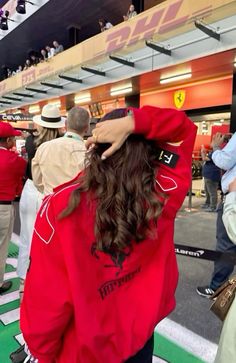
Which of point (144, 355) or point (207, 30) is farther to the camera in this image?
point (207, 30)

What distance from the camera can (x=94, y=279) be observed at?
760mm

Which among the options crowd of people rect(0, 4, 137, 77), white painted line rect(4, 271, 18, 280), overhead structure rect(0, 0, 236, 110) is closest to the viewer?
white painted line rect(4, 271, 18, 280)

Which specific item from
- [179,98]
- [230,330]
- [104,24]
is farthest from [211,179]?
[104,24]

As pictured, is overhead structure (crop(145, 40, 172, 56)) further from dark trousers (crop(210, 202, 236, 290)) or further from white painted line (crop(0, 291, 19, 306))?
white painted line (crop(0, 291, 19, 306))

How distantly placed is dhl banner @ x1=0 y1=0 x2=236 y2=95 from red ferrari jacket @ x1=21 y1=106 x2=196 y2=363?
4.71 metres

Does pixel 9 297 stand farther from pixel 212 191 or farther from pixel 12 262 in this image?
pixel 212 191

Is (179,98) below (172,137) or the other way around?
the other way around

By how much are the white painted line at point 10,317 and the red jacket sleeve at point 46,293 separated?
5.07ft

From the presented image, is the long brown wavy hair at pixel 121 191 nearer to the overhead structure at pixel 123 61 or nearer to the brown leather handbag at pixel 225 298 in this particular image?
the brown leather handbag at pixel 225 298

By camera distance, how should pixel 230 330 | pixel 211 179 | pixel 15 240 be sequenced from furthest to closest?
pixel 211 179
pixel 15 240
pixel 230 330

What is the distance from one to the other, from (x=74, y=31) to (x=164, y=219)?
11.8 meters

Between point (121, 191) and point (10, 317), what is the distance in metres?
1.97

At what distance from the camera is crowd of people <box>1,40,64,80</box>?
33.6ft

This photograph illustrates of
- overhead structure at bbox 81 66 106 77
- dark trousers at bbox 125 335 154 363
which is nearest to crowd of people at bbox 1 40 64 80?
overhead structure at bbox 81 66 106 77
